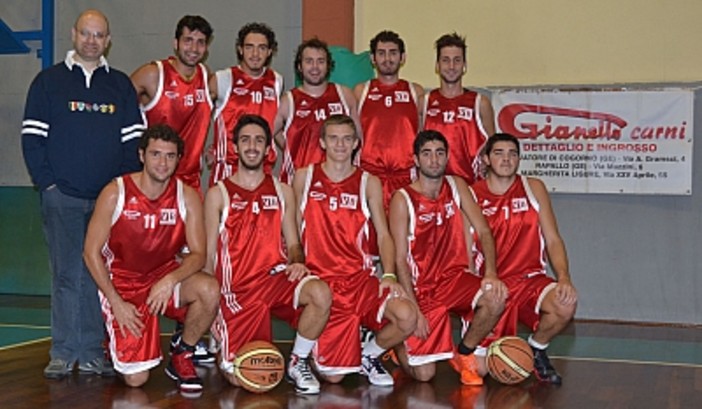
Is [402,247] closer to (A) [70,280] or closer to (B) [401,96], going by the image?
(B) [401,96]

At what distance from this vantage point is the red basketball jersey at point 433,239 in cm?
538

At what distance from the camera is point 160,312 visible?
16.2 feet

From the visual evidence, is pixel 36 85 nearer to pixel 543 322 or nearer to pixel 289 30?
pixel 543 322

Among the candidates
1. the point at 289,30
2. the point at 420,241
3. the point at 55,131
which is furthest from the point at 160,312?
the point at 289,30

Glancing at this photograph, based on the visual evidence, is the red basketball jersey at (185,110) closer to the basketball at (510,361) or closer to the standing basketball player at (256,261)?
the standing basketball player at (256,261)

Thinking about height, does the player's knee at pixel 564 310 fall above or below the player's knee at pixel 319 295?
below

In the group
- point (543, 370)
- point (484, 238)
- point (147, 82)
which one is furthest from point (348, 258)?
point (147, 82)

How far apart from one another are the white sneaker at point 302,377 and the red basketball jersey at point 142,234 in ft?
2.87

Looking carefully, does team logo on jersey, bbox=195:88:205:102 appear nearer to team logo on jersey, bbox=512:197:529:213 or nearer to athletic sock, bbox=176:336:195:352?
athletic sock, bbox=176:336:195:352

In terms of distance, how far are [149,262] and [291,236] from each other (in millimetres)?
796

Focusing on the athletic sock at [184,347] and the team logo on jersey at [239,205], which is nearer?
the athletic sock at [184,347]

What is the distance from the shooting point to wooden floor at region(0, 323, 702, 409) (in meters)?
4.61

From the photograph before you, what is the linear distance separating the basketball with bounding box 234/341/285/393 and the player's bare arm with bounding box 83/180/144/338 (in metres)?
0.59

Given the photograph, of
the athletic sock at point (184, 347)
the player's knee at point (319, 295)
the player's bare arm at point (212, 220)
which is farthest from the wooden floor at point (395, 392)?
the player's bare arm at point (212, 220)
